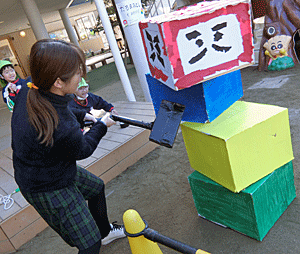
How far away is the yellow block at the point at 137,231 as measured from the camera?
1.44 meters

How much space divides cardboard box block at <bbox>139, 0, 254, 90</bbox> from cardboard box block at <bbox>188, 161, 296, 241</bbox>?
79cm

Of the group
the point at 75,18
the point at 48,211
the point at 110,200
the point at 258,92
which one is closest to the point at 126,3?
the point at 258,92

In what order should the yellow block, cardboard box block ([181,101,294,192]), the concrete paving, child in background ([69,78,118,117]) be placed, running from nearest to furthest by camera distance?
the yellow block → cardboard box block ([181,101,294,192]) → the concrete paving → child in background ([69,78,118,117])

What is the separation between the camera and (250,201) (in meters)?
1.65

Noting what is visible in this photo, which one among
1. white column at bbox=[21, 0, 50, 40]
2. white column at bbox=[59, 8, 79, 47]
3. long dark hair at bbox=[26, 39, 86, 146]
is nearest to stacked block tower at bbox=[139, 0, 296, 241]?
long dark hair at bbox=[26, 39, 86, 146]

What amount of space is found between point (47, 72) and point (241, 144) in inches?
44.0

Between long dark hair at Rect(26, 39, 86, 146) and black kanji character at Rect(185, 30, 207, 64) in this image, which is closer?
long dark hair at Rect(26, 39, 86, 146)

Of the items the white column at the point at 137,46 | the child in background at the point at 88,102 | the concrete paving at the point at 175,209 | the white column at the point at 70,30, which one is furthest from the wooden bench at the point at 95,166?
the white column at the point at 70,30

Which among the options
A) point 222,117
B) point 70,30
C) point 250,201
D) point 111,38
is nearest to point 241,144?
point 222,117

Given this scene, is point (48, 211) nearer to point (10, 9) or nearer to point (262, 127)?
point (262, 127)

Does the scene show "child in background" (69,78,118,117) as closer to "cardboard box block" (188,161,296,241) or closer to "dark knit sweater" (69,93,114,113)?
"dark knit sweater" (69,93,114,113)

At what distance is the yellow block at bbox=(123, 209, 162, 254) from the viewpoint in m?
1.44

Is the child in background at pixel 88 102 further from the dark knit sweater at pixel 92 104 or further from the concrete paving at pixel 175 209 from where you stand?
the concrete paving at pixel 175 209

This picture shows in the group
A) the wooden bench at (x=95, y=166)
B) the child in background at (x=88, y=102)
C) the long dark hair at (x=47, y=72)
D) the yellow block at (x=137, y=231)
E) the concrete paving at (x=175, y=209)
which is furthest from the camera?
the child in background at (x=88, y=102)
